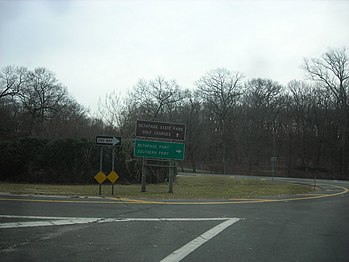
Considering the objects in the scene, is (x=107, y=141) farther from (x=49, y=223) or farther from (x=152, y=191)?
(x=49, y=223)

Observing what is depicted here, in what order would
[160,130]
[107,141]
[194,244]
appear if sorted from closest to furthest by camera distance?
1. [194,244]
2. [107,141]
3. [160,130]

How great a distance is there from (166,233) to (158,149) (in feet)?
38.6

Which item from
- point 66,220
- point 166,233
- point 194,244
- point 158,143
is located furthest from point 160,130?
point 194,244

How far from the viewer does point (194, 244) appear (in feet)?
23.6

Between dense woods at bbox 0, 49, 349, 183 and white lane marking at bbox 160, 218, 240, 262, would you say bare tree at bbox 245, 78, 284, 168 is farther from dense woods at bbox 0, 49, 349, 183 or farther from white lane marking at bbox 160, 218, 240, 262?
white lane marking at bbox 160, 218, 240, 262

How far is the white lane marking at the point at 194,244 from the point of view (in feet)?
20.3

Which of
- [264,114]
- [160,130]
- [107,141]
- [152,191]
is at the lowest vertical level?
[152,191]

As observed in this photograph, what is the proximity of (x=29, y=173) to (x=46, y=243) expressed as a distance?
2071 centimetres

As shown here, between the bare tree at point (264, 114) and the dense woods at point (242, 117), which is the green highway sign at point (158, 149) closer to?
the dense woods at point (242, 117)

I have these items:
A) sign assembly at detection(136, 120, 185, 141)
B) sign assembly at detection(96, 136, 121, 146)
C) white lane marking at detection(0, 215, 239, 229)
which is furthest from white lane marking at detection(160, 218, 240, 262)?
sign assembly at detection(136, 120, 185, 141)

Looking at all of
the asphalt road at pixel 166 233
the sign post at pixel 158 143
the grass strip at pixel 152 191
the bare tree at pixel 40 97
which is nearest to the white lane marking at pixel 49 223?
the asphalt road at pixel 166 233

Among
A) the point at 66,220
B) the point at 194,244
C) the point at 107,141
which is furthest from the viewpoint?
the point at 107,141

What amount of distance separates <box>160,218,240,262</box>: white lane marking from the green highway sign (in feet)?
33.9

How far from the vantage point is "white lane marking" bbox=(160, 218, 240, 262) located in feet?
20.3
